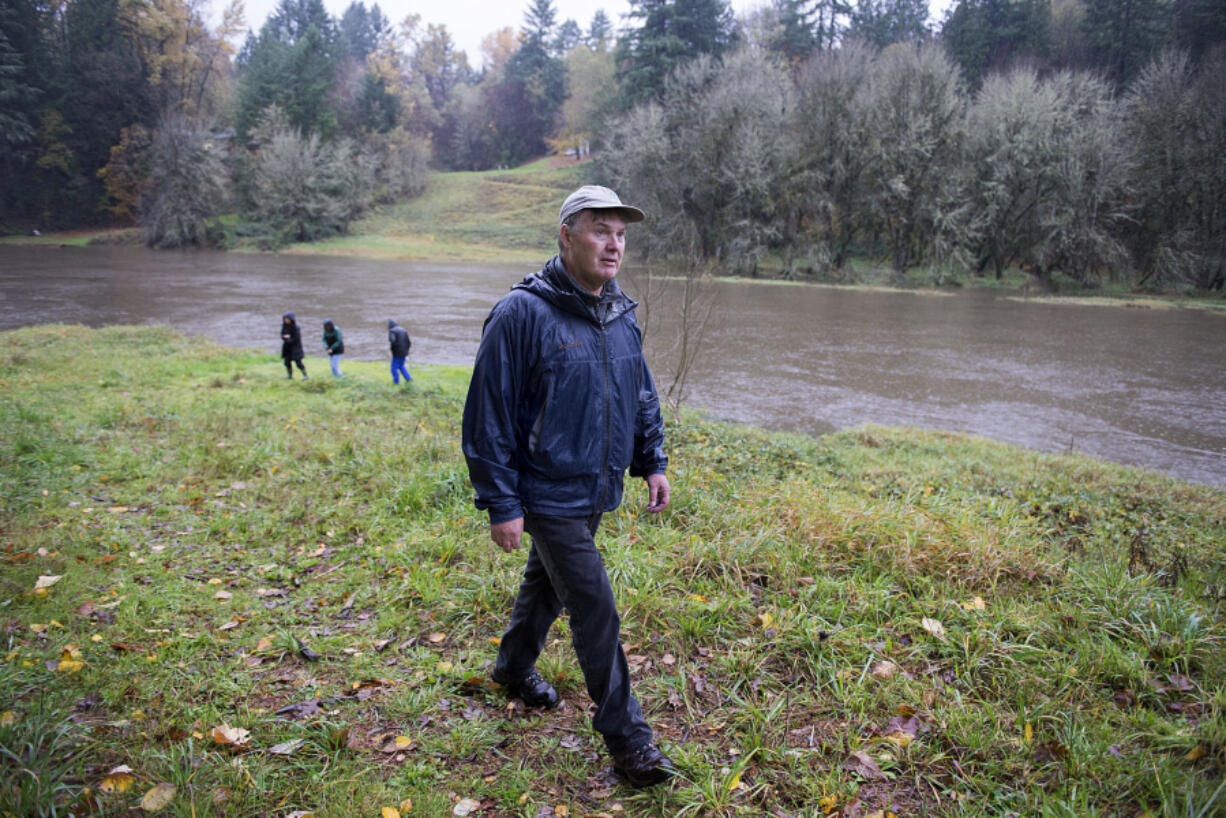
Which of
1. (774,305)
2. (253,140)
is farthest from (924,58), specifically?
(253,140)

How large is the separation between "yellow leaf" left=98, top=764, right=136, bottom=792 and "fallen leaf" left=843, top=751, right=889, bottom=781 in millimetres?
2667

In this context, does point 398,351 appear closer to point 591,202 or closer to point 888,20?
point 591,202

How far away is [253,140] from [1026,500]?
67.3 metres

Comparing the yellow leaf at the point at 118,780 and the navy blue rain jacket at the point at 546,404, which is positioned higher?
the navy blue rain jacket at the point at 546,404

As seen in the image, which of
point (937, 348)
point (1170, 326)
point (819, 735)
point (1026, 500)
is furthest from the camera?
point (1170, 326)

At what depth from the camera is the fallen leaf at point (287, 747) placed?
109 inches

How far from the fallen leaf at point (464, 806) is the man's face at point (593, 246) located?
6.53ft

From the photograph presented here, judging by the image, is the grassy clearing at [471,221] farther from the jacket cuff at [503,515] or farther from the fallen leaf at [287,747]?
the jacket cuff at [503,515]

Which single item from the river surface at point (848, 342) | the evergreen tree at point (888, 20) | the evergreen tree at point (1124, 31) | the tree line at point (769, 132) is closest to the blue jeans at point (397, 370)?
the river surface at point (848, 342)

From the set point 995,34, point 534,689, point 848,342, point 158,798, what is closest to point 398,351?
point 534,689

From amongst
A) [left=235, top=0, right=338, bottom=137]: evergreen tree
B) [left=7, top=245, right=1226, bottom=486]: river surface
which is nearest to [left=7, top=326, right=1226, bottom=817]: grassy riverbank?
[left=7, top=245, right=1226, bottom=486]: river surface

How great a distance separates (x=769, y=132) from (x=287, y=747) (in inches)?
1667

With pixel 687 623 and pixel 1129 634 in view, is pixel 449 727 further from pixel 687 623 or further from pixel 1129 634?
pixel 1129 634

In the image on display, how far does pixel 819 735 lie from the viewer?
299cm
